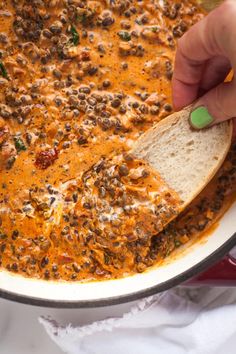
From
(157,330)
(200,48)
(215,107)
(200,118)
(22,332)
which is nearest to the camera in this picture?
(200,48)

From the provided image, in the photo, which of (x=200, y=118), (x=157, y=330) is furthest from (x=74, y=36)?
(x=157, y=330)

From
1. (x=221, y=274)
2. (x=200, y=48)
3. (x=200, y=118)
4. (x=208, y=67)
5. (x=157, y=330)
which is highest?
(x=200, y=48)

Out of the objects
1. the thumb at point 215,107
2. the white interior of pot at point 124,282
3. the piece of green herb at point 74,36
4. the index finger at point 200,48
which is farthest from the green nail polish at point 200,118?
the piece of green herb at point 74,36

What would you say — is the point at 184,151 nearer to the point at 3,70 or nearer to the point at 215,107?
the point at 215,107

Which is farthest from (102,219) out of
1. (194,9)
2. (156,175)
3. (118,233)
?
(194,9)

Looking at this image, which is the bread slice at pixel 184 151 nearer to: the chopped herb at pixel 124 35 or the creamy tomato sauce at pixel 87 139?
the creamy tomato sauce at pixel 87 139

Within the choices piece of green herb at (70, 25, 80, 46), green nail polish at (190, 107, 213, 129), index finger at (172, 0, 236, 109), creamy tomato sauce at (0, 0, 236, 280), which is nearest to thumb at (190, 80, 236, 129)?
green nail polish at (190, 107, 213, 129)
